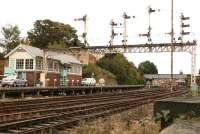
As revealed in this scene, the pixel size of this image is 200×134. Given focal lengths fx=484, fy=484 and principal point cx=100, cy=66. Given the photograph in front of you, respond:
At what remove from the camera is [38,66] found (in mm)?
61438

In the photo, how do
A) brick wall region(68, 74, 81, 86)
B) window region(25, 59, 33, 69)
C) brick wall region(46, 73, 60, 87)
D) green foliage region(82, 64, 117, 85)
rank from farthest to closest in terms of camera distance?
green foliage region(82, 64, 117, 85) < brick wall region(68, 74, 81, 86) < brick wall region(46, 73, 60, 87) < window region(25, 59, 33, 69)

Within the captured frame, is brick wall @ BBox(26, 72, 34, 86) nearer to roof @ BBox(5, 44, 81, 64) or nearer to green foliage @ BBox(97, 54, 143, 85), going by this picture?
roof @ BBox(5, 44, 81, 64)

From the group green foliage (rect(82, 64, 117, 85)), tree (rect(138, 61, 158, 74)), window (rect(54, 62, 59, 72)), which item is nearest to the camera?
window (rect(54, 62, 59, 72))

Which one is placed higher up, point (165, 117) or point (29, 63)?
point (29, 63)

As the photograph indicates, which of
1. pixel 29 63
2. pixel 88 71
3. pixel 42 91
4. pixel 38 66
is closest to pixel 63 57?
pixel 38 66

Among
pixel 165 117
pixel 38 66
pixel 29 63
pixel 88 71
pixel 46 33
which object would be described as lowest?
pixel 165 117

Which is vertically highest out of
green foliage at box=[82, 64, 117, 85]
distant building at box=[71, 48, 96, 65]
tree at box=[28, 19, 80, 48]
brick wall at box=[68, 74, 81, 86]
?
tree at box=[28, 19, 80, 48]

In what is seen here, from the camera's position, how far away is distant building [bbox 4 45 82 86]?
60.2 meters

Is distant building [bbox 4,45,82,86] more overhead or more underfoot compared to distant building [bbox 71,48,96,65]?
more underfoot

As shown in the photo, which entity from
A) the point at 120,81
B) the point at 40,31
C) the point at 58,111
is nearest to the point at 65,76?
the point at 120,81

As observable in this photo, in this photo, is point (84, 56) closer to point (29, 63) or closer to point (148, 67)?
point (29, 63)

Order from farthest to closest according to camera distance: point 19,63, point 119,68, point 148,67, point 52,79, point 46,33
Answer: point 148,67 < point 46,33 < point 119,68 < point 52,79 < point 19,63

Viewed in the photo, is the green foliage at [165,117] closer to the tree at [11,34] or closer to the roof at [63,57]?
the roof at [63,57]

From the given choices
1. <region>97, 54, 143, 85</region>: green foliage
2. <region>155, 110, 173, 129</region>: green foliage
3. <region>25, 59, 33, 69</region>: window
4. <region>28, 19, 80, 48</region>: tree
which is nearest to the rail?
<region>25, 59, 33, 69</region>: window
